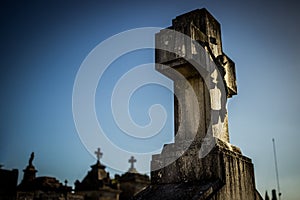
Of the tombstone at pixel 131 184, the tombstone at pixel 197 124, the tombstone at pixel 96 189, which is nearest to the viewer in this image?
the tombstone at pixel 197 124

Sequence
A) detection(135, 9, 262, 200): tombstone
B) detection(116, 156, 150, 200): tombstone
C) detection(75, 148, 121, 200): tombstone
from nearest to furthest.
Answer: detection(135, 9, 262, 200): tombstone → detection(75, 148, 121, 200): tombstone → detection(116, 156, 150, 200): tombstone

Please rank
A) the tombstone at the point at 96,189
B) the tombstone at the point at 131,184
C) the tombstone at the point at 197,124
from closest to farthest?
1. the tombstone at the point at 197,124
2. the tombstone at the point at 96,189
3. the tombstone at the point at 131,184

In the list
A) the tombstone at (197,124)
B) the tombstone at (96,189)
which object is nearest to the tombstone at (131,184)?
the tombstone at (96,189)

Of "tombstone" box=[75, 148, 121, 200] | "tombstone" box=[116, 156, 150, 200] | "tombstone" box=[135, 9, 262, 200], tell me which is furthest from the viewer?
"tombstone" box=[116, 156, 150, 200]

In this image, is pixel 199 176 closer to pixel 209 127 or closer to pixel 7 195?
pixel 209 127

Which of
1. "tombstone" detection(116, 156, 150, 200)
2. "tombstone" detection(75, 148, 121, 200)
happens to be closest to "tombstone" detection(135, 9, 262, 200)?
"tombstone" detection(75, 148, 121, 200)

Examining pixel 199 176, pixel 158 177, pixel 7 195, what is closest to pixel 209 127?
pixel 199 176

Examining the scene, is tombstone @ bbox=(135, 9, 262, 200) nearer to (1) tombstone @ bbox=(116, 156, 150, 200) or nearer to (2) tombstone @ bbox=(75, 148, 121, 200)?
(2) tombstone @ bbox=(75, 148, 121, 200)

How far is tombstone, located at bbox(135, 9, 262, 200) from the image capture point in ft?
10.6

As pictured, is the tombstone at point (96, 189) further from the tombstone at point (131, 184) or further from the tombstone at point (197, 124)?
the tombstone at point (197, 124)

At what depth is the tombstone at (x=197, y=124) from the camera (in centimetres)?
322

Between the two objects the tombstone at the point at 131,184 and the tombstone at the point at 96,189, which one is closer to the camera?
the tombstone at the point at 96,189

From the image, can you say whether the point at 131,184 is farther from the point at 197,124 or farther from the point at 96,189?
the point at 197,124

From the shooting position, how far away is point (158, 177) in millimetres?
3520
